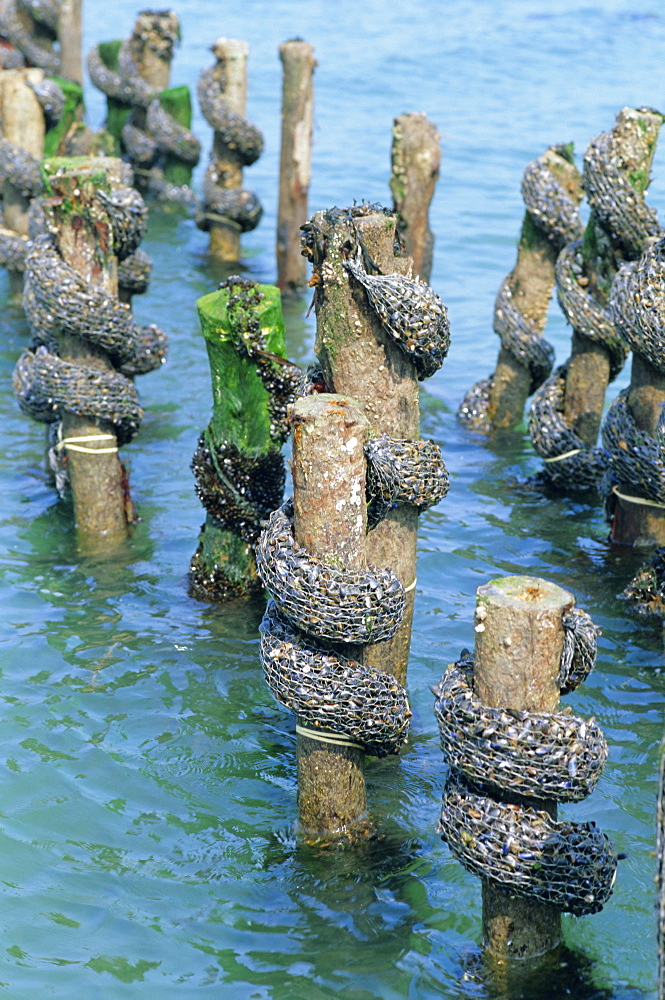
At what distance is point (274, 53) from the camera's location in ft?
83.2

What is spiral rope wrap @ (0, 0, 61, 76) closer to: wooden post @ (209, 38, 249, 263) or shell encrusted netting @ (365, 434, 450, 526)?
wooden post @ (209, 38, 249, 263)

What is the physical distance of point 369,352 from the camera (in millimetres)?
4867

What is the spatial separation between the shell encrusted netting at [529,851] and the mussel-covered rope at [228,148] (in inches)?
371

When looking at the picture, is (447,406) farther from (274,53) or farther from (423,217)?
(274,53)

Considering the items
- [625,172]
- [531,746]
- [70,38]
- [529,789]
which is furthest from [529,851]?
[70,38]

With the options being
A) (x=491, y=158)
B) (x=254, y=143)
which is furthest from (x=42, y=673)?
(x=491, y=158)

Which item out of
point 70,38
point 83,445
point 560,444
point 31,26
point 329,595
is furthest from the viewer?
point 31,26

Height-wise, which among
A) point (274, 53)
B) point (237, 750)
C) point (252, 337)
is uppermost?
point (274, 53)

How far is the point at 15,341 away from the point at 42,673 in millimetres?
5291

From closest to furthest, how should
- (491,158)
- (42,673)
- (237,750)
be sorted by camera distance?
1. (237,750)
2. (42,673)
3. (491,158)

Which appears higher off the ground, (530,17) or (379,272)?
(530,17)

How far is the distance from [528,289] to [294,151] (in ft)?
11.8

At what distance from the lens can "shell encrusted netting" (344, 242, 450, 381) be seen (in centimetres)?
469

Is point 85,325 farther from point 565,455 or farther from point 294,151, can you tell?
point 294,151
